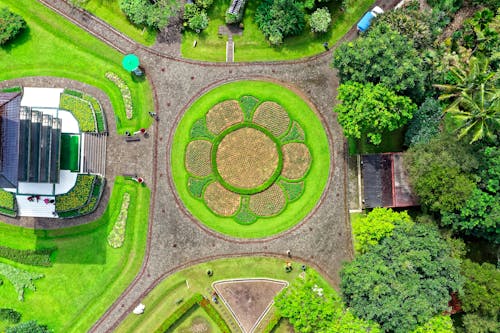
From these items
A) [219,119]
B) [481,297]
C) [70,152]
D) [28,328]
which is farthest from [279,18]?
[28,328]

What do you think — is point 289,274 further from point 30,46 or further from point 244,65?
point 30,46

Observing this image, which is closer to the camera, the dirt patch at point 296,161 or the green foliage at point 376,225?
the green foliage at point 376,225

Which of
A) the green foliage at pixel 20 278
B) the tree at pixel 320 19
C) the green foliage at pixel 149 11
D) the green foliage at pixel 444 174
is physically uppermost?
the green foliage at pixel 149 11

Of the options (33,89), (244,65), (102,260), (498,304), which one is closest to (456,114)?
(498,304)

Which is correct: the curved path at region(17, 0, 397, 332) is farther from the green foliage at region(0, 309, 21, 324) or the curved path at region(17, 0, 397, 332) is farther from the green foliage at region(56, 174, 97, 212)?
the green foliage at region(0, 309, 21, 324)

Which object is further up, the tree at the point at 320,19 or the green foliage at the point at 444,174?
the tree at the point at 320,19

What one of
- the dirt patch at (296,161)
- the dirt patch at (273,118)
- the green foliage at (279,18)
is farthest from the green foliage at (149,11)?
the dirt patch at (296,161)

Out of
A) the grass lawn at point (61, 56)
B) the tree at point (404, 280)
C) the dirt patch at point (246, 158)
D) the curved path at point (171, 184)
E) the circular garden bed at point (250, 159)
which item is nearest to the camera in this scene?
the tree at point (404, 280)

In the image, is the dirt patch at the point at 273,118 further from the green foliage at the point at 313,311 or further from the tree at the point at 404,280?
the tree at the point at 404,280
